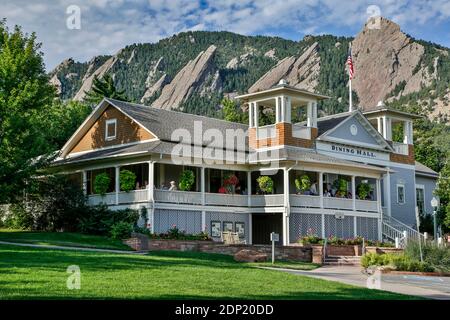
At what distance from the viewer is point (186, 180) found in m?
32.0

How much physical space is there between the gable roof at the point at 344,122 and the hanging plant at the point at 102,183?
12.0 meters

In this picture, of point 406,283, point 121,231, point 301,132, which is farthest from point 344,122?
point 406,283

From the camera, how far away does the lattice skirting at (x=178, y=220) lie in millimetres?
30625

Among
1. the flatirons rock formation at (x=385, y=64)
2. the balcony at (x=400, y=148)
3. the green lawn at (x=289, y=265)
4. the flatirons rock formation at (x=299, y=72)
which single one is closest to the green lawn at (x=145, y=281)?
the green lawn at (x=289, y=265)

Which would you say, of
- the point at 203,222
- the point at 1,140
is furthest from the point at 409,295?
the point at 1,140

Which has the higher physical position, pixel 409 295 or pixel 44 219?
pixel 44 219

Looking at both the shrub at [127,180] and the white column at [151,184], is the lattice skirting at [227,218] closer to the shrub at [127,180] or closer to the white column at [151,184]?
the white column at [151,184]

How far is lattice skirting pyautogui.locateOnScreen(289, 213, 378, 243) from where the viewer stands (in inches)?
1314

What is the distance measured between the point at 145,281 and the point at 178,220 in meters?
16.0

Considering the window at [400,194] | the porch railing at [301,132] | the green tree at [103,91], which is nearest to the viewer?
the porch railing at [301,132]
